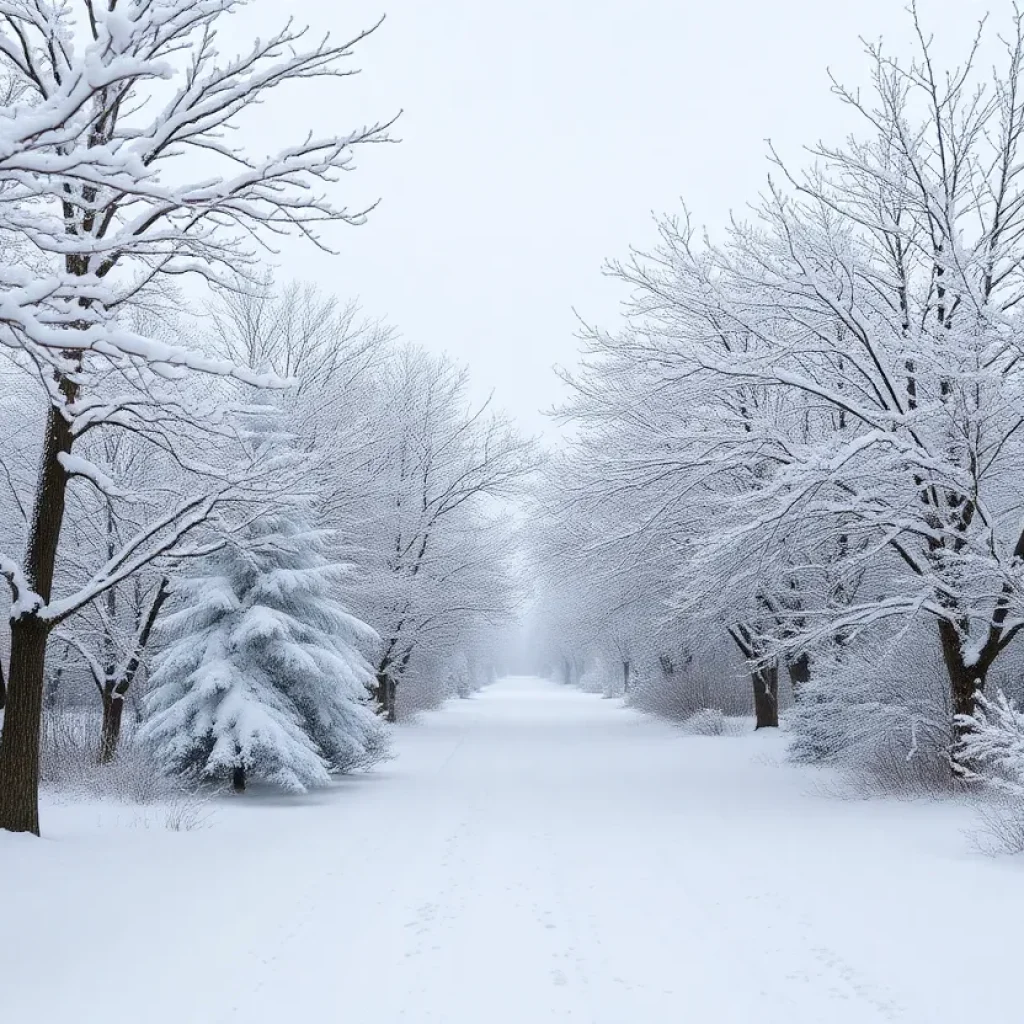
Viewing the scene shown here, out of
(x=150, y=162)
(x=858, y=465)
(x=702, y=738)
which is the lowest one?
(x=702, y=738)

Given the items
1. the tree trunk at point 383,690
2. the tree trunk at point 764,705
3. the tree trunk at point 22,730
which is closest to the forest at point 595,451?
the tree trunk at point 22,730

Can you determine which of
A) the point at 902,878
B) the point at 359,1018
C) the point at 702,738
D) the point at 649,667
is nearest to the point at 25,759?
the point at 359,1018

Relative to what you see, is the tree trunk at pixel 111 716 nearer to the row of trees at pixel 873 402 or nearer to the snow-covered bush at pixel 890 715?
the row of trees at pixel 873 402

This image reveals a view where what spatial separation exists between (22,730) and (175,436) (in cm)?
283

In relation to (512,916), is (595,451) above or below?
above

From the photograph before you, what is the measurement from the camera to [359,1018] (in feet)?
14.1

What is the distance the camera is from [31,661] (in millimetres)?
7953

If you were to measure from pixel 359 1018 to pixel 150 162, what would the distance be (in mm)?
7070

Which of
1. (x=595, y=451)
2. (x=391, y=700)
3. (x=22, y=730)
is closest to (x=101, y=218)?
(x=22, y=730)

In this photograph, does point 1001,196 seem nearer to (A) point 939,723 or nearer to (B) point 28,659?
(A) point 939,723

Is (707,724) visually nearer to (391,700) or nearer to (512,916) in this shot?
(391,700)

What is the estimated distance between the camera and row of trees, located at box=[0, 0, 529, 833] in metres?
5.05

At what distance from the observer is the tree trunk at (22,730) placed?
7656mm

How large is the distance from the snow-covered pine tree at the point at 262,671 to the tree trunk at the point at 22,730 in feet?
8.46
